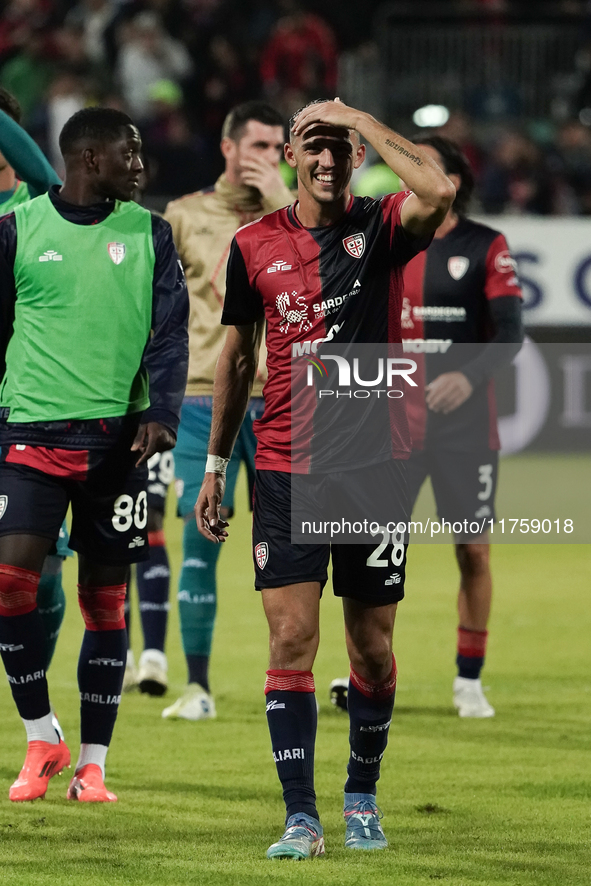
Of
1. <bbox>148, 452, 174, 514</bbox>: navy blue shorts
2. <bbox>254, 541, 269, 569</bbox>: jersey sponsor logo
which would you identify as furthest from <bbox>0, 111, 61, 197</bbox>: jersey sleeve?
<bbox>148, 452, 174, 514</bbox>: navy blue shorts

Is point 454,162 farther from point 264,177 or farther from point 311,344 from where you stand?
point 311,344

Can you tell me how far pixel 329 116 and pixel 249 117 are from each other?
8.55ft

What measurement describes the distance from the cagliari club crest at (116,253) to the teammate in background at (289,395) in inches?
29.2

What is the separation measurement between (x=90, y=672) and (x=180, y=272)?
148 cm

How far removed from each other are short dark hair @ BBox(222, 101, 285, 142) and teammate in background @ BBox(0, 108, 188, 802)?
5.24 feet

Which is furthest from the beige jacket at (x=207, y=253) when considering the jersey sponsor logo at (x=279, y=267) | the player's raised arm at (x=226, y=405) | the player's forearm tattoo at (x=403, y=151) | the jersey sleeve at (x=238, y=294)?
the player's forearm tattoo at (x=403, y=151)

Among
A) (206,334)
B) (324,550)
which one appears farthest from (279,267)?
(206,334)

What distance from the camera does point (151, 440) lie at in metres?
5.24

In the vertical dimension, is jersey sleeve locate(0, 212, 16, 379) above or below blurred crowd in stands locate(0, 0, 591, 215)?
below

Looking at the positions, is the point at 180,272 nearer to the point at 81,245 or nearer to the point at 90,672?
the point at 81,245

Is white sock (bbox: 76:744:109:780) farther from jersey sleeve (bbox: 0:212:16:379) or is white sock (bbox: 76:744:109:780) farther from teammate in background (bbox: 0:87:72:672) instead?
jersey sleeve (bbox: 0:212:16:379)

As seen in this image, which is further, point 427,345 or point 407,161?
point 427,345

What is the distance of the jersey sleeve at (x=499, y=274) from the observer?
278 inches

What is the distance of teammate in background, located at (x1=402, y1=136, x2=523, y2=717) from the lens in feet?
23.2
